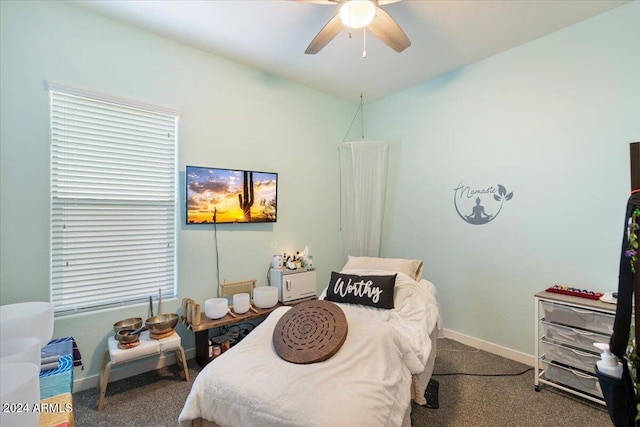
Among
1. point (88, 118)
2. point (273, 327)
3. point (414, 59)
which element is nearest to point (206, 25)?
point (88, 118)

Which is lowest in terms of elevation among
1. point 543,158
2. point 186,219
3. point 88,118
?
point 186,219

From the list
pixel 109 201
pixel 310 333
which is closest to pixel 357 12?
pixel 310 333

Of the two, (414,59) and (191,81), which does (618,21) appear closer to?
(414,59)

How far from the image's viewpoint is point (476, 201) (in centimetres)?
297

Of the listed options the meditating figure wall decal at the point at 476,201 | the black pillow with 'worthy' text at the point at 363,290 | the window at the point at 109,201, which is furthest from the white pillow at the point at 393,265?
the window at the point at 109,201

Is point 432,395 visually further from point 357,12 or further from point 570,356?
point 357,12

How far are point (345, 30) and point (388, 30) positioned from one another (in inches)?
23.6

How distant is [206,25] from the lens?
2.34 meters

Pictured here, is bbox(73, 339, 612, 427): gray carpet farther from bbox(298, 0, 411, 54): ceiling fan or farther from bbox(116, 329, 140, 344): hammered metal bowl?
bbox(298, 0, 411, 54): ceiling fan

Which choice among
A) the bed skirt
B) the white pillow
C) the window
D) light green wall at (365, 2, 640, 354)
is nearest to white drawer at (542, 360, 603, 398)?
light green wall at (365, 2, 640, 354)

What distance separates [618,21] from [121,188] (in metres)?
4.08

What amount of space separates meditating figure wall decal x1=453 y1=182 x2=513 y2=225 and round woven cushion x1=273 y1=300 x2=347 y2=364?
194 centimetres

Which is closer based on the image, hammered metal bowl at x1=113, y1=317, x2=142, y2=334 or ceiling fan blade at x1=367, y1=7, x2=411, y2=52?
ceiling fan blade at x1=367, y1=7, x2=411, y2=52

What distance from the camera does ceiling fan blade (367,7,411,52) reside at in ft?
6.04
